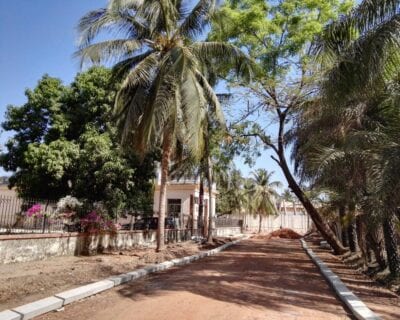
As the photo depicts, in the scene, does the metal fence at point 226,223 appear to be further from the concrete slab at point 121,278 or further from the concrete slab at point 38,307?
the concrete slab at point 38,307

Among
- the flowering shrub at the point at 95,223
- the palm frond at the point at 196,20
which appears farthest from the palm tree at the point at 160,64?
the flowering shrub at the point at 95,223

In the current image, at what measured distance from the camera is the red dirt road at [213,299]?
287 inches

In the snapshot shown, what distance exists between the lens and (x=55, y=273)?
1048cm

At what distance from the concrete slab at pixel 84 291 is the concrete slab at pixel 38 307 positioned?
0.72 feet

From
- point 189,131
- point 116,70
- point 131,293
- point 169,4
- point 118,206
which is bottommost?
point 131,293

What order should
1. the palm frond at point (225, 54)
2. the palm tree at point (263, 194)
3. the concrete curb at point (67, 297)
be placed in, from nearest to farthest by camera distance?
the concrete curb at point (67, 297) → the palm frond at point (225, 54) → the palm tree at point (263, 194)

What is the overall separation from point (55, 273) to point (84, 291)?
2.32 m

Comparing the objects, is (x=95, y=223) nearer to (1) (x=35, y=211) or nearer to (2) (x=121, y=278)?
(1) (x=35, y=211)

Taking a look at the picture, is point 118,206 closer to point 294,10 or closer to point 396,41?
point 294,10

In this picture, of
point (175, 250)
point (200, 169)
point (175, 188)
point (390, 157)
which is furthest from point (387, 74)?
point (175, 188)

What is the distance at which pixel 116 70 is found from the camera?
16797 mm

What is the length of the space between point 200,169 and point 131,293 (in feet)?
55.8

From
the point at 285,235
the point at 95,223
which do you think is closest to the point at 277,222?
the point at 285,235

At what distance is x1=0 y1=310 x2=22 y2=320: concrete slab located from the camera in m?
6.38
